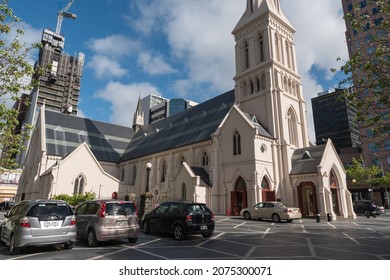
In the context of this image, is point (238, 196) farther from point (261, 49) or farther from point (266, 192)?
point (261, 49)

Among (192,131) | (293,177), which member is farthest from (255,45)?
(293,177)

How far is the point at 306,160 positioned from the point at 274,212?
9065 mm

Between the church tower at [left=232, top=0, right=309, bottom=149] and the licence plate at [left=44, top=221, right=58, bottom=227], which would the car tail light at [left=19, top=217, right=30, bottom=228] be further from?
the church tower at [left=232, top=0, right=309, bottom=149]

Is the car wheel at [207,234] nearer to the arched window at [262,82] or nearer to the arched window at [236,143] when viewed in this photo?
the arched window at [236,143]

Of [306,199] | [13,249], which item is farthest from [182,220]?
[306,199]

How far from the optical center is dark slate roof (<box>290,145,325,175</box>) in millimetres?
25938

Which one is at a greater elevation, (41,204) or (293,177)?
(293,177)

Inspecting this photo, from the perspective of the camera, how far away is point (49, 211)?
9.25m

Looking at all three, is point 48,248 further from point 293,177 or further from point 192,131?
point 192,131

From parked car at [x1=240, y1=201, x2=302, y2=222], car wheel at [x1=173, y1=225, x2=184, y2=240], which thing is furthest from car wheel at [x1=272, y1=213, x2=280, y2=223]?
car wheel at [x1=173, y1=225, x2=184, y2=240]

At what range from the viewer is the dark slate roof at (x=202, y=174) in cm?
2842

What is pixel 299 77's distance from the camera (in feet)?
114

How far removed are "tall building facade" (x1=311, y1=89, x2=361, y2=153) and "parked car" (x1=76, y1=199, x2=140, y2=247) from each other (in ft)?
394

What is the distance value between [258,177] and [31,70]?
67.7ft
